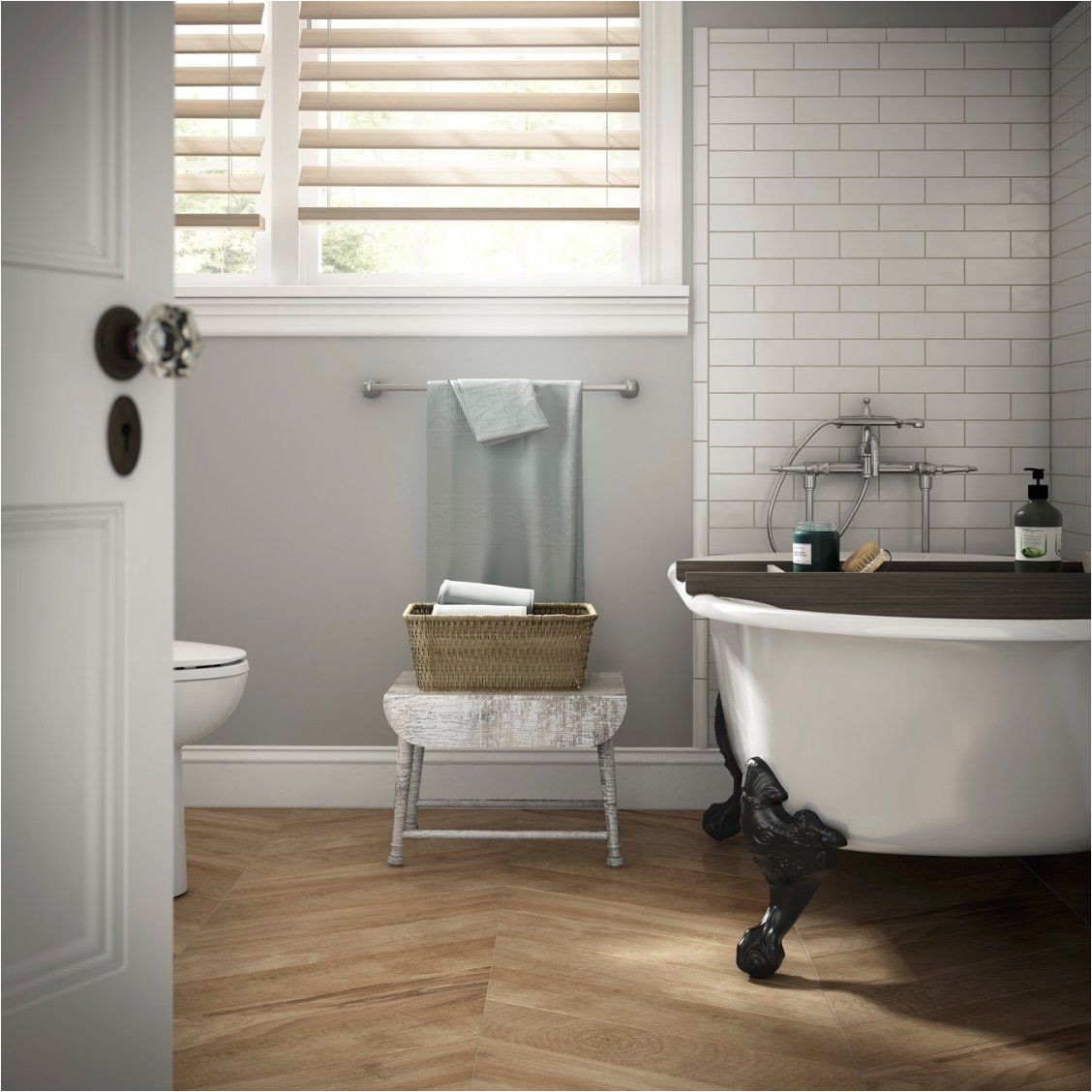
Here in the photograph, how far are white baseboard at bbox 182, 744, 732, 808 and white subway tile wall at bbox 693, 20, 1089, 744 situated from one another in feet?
0.50

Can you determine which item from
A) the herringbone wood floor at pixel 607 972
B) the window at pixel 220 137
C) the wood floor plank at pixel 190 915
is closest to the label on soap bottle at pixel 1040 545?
the herringbone wood floor at pixel 607 972

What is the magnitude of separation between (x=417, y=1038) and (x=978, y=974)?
1.00 m

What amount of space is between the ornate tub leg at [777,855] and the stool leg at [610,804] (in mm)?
557

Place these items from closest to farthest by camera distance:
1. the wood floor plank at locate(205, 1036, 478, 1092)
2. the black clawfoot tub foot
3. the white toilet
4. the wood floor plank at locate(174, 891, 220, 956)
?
1. the wood floor plank at locate(205, 1036, 478, 1092)
2. the wood floor plank at locate(174, 891, 220, 956)
3. the white toilet
4. the black clawfoot tub foot

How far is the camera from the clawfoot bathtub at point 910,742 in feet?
5.37

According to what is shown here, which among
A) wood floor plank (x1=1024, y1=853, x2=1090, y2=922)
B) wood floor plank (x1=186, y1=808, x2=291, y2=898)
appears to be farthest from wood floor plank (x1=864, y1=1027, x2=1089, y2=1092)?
wood floor plank (x1=186, y1=808, x2=291, y2=898)

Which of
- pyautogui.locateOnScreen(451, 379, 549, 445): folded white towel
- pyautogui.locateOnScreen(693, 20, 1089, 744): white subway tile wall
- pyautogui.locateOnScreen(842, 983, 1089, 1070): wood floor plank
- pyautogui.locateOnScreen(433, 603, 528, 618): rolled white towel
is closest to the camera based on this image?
pyautogui.locateOnScreen(842, 983, 1089, 1070): wood floor plank

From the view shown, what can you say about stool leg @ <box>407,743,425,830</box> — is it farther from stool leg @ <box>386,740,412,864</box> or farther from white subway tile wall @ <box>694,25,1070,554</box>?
white subway tile wall @ <box>694,25,1070,554</box>

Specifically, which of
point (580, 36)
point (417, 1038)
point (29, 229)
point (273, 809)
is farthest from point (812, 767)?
point (580, 36)

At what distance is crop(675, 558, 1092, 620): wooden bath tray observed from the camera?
5.50 feet

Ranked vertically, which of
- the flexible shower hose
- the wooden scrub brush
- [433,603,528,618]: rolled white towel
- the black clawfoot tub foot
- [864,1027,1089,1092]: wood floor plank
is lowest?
[864,1027,1089,1092]: wood floor plank

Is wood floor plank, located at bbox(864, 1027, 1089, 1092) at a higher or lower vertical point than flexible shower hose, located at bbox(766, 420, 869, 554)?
lower

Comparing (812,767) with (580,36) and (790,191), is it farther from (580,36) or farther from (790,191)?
(580,36)

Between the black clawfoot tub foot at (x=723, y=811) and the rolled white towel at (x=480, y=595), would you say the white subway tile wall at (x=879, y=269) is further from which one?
the rolled white towel at (x=480, y=595)
